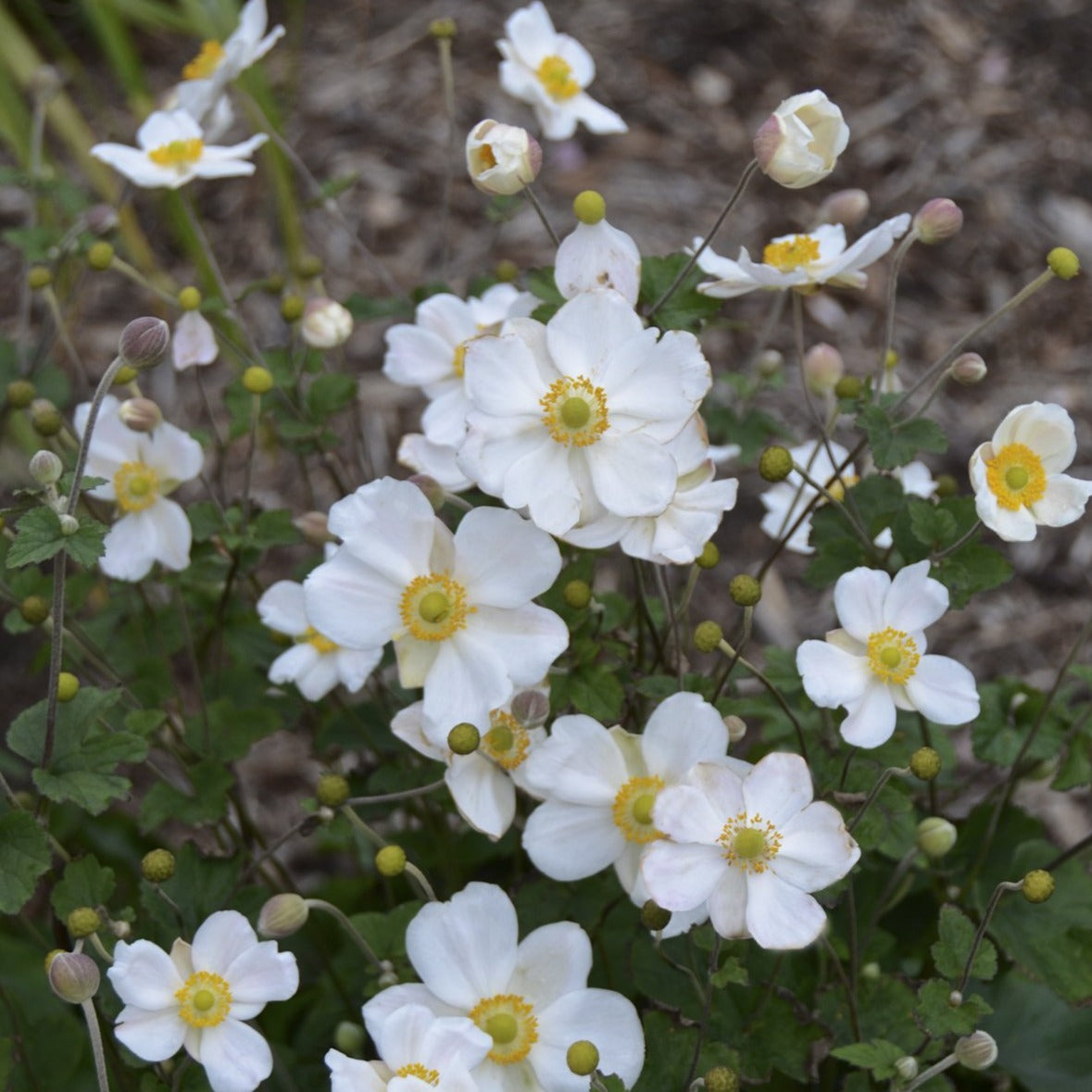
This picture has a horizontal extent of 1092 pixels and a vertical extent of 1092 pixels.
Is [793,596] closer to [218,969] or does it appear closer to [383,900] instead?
[383,900]

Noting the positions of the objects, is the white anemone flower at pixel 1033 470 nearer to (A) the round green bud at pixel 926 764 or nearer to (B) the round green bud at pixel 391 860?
(A) the round green bud at pixel 926 764

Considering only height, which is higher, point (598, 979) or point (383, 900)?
point (598, 979)

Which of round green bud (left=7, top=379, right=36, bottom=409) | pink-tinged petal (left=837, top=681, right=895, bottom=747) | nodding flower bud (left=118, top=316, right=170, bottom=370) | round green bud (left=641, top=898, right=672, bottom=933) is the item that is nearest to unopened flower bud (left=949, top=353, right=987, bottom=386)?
pink-tinged petal (left=837, top=681, right=895, bottom=747)

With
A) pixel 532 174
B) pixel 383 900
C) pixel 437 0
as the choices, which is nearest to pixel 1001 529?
pixel 532 174

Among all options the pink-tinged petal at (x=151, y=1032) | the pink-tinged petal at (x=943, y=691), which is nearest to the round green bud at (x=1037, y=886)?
the pink-tinged petal at (x=943, y=691)

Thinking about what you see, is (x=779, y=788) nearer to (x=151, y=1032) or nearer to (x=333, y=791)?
(x=333, y=791)

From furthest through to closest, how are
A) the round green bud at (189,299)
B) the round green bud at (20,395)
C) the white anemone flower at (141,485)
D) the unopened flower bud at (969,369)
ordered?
the round green bud at (20,395) < the round green bud at (189,299) < the white anemone flower at (141,485) < the unopened flower bud at (969,369)
